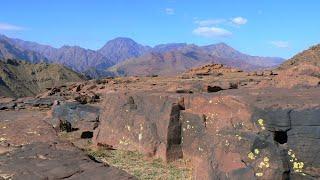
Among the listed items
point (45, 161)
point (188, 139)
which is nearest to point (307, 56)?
point (188, 139)

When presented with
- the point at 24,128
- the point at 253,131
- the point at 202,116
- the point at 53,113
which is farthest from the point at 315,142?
the point at 53,113

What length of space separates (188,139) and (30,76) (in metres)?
145

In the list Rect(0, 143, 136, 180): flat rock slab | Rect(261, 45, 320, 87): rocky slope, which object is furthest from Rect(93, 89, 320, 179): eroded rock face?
Rect(0, 143, 136, 180): flat rock slab

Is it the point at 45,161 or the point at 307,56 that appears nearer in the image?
the point at 45,161

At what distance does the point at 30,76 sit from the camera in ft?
499

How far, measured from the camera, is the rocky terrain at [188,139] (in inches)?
374

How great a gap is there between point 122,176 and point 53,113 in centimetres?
1184

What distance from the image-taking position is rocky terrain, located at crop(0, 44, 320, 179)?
9.49 meters

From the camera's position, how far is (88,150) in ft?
49.3

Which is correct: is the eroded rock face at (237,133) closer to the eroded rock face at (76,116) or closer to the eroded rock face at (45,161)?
the eroded rock face at (45,161)

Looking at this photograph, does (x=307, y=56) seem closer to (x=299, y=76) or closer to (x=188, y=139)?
(x=299, y=76)

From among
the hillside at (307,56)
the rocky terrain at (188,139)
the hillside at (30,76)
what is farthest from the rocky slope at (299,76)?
the hillside at (30,76)

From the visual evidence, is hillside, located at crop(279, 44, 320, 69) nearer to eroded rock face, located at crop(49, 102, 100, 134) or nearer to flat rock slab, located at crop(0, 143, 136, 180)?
eroded rock face, located at crop(49, 102, 100, 134)

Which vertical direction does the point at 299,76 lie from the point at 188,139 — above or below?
above
